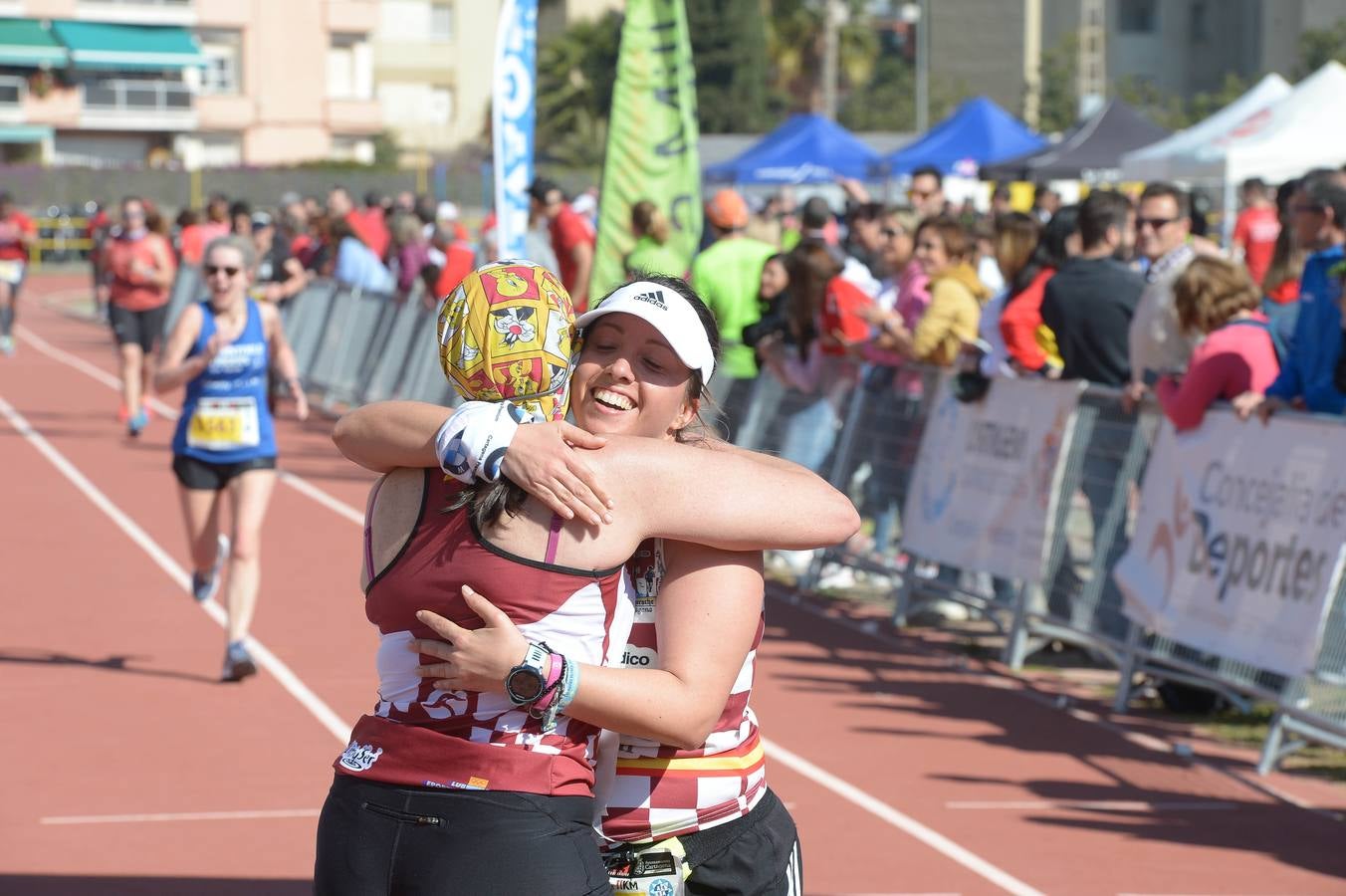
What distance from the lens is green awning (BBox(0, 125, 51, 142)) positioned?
7581 cm

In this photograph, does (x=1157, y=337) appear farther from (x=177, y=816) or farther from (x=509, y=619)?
(x=509, y=619)

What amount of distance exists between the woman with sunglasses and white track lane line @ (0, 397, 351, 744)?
319mm

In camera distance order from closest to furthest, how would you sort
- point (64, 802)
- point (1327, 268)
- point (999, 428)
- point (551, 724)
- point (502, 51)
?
point (551, 724), point (64, 802), point (1327, 268), point (999, 428), point (502, 51)

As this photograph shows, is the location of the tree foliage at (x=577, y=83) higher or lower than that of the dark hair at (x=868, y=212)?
higher

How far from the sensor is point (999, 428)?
10.4 m

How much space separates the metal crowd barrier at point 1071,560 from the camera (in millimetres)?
8031

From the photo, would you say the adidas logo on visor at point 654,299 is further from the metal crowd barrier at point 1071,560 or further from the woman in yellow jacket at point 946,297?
the woman in yellow jacket at point 946,297

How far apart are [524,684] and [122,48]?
3171 inches

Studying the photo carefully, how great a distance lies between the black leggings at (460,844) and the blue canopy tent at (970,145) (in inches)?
1170

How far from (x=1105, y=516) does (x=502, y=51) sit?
658cm

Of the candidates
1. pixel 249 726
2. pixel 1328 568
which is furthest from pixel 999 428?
pixel 249 726

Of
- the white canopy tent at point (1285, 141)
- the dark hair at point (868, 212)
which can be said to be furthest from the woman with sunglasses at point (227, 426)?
the white canopy tent at point (1285, 141)

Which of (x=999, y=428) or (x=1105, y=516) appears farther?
(x=999, y=428)

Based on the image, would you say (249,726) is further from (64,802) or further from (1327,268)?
(1327,268)
